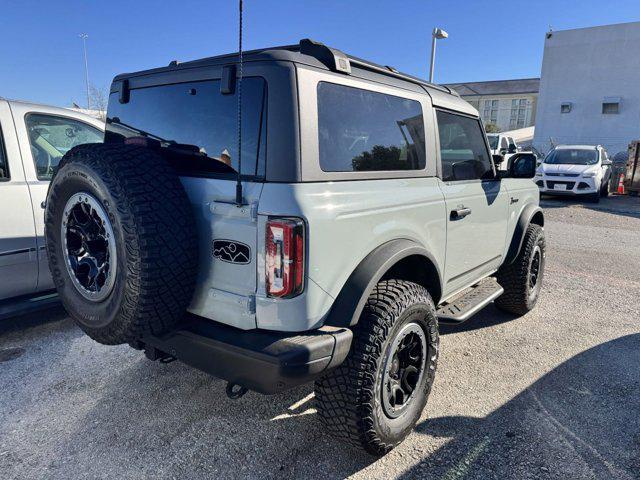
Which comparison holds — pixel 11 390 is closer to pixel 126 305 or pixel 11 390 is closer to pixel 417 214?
pixel 126 305

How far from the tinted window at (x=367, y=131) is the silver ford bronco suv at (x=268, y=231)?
0.01m

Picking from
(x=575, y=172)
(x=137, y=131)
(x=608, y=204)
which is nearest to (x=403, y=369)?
(x=137, y=131)

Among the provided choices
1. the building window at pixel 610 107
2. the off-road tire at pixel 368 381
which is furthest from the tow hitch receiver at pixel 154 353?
the building window at pixel 610 107

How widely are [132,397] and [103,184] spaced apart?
1637 millimetres

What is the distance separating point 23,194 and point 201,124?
6.82ft

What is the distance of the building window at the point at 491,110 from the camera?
60594 mm

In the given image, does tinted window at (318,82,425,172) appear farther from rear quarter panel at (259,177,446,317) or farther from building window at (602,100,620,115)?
building window at (602,100,620,115)

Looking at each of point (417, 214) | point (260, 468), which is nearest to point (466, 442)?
point (260, 468)

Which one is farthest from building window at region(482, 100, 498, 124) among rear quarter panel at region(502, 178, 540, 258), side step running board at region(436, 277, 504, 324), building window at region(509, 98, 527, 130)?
side step running board at region(436, 277, 504, 324)

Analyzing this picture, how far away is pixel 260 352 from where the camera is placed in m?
1.95

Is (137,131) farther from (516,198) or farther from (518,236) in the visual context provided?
(518,236)

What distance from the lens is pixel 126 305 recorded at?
202cm

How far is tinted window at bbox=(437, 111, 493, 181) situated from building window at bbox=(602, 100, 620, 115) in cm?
2730

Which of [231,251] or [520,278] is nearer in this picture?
[231,251]
